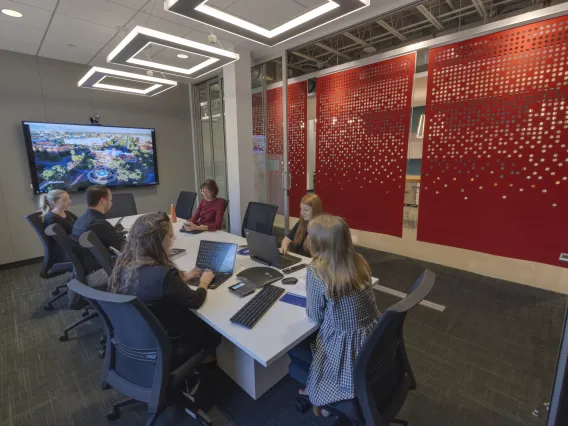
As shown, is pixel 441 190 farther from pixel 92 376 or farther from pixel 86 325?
pixel 86 325

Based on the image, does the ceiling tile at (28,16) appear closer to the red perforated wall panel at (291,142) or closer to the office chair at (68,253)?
the office chair at (68,253)

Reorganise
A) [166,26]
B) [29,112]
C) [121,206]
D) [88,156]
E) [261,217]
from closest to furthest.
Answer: [261,217] → [166,26] → [29,112] → [121,206] → [88,156]

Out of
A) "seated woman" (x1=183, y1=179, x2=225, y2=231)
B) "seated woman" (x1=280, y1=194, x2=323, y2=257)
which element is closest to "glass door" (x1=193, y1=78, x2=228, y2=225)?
"seated woman" (x1=183, y1=179, x2=225, y2=231)

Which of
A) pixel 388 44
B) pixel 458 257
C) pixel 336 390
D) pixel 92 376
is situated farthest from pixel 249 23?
pixel 388 44

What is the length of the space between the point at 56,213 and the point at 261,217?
214 cm

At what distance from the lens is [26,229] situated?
436 cm

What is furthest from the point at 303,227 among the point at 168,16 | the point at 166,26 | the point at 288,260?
the point at 166,26

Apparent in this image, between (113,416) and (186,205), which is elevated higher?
(186,205)

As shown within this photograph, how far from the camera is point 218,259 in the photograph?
6.70 ft

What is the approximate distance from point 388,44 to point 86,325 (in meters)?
6.34

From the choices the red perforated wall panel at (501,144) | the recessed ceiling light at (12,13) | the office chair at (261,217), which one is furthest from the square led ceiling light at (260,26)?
the recessed ceiling light at (12,13)

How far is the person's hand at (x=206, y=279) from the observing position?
5.82 feet

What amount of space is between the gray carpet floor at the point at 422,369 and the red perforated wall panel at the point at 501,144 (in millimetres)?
733

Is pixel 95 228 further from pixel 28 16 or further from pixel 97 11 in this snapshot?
pixel 28 16
